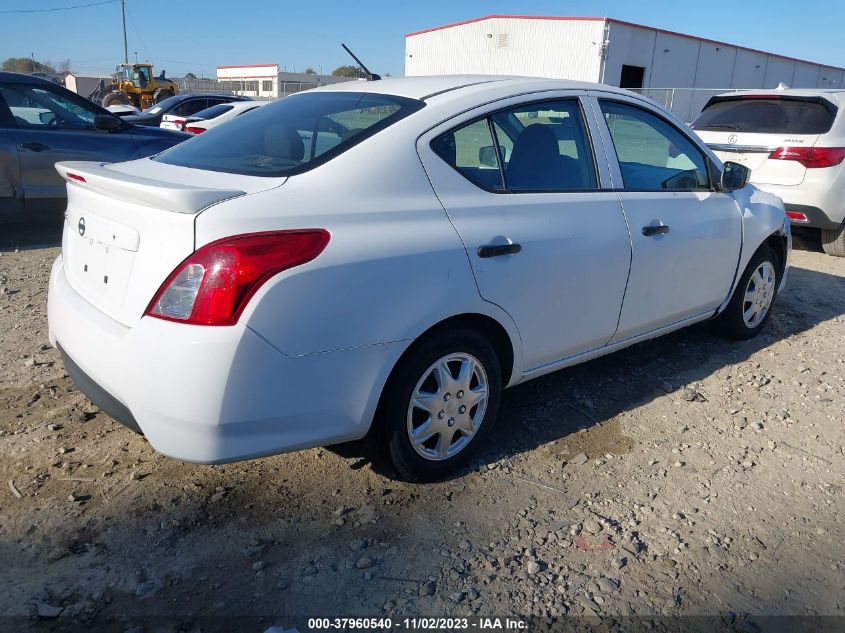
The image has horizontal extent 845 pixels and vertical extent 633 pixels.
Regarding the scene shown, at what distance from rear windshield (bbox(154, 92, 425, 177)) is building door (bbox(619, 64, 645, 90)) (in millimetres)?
35131

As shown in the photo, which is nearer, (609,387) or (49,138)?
(609,387)

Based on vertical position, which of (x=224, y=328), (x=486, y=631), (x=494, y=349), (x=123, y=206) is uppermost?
(x=123, y=206)

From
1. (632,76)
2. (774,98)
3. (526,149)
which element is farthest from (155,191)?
(632,76)

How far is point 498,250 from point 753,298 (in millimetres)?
2705

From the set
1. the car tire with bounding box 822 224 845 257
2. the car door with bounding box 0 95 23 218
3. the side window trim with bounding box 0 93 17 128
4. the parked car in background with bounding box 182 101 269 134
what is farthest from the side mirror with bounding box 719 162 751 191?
the parked car in background with bounding box 182 101 269 134

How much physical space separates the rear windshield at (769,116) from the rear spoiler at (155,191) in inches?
258

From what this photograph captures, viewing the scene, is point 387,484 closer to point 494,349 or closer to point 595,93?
point 494,349

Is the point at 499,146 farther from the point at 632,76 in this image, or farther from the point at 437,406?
the point at 632,76

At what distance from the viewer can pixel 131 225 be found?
241 centimetres

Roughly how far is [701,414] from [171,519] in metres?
2.76

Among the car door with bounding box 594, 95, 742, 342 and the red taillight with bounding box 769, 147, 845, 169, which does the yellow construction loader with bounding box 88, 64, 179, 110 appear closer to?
the red taillight with bounding box 769, 147, 845, 169

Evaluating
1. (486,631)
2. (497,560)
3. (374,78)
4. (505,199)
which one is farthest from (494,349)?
(374,78)

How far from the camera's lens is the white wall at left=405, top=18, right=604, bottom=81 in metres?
32.8

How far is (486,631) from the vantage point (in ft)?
7.22
